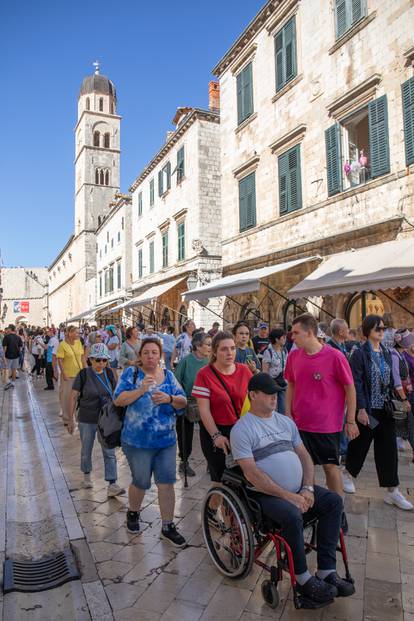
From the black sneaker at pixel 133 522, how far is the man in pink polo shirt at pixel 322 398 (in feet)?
5.22

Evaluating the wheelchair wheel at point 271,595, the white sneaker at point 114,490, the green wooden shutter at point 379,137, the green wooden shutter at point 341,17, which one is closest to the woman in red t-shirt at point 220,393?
the wheelchair wheel at point 271,595

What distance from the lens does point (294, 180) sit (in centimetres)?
1252

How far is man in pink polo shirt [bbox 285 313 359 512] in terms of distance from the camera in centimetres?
373

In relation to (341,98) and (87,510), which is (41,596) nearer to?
(87,510)

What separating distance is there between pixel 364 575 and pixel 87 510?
261 centimetres

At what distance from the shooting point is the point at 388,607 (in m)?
2.74

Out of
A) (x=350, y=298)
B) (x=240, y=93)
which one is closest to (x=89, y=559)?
(x=350, y=298)

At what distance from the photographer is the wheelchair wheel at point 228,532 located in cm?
285

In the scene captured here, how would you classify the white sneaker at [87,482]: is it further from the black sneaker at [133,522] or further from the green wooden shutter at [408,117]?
the green wooden shutter at [408,117]

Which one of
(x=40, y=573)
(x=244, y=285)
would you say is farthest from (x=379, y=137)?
(x=40, y=573)

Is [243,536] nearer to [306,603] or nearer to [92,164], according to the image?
[306,603]

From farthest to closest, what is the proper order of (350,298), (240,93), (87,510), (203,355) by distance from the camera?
(240,93) → (350,298) → (203,355) → (87,510)

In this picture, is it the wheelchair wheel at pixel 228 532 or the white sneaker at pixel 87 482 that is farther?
the white sneaker at pixel 87 482

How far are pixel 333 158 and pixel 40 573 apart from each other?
1062 cm
